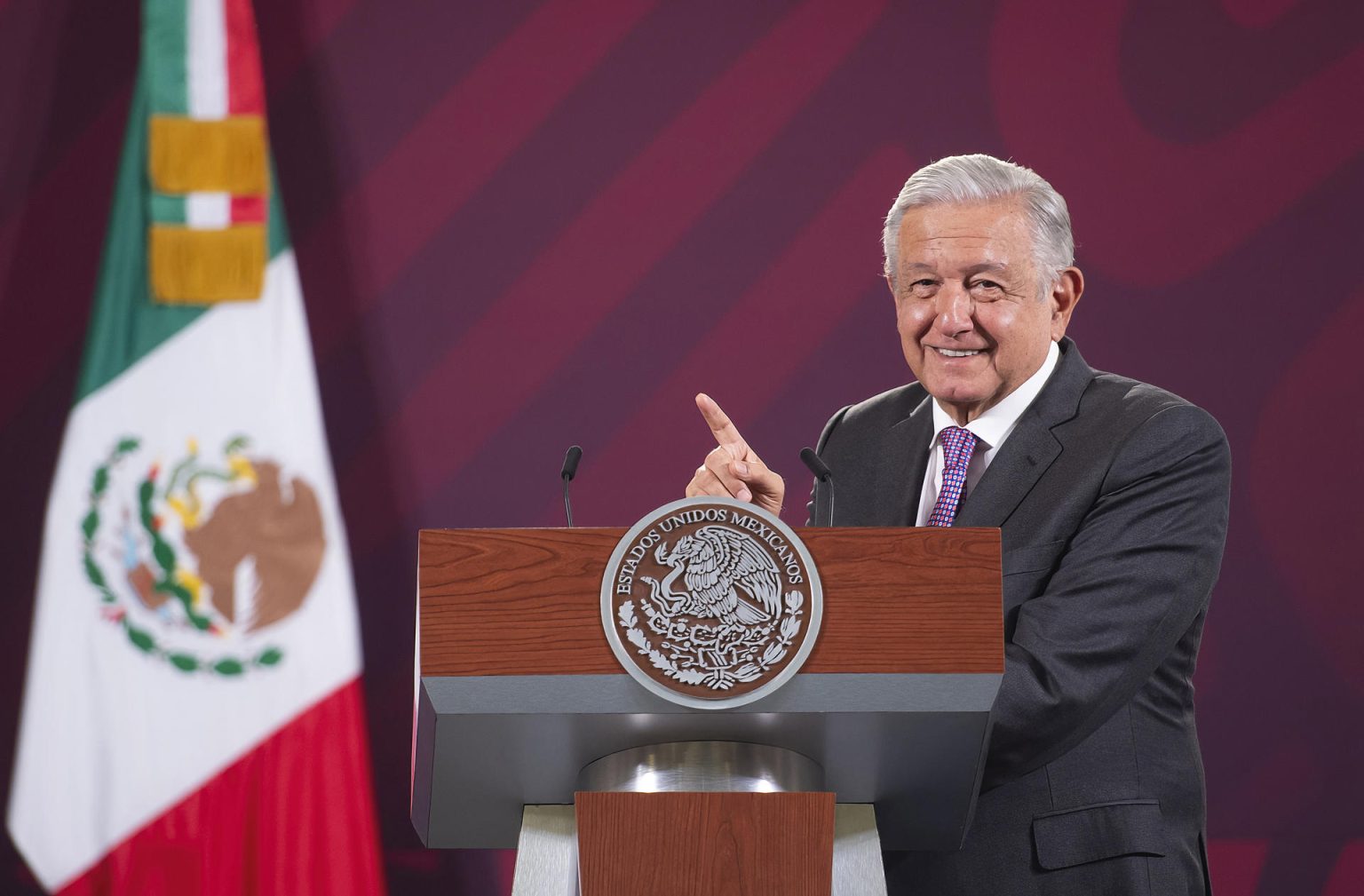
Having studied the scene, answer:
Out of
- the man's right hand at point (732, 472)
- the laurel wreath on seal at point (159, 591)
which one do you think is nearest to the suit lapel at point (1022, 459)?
the man's right hand at point (732, 472)

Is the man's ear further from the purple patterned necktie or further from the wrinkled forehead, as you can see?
the purple patterned necktie

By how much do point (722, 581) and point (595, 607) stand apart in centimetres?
10

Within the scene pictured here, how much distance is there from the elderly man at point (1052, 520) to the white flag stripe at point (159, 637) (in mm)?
1862

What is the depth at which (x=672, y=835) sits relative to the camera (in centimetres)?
114

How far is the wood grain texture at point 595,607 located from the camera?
1126 millimetres

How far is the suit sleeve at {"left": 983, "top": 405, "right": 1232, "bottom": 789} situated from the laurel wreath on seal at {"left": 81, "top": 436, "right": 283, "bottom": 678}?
2.34 meters

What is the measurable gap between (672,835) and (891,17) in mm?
2933

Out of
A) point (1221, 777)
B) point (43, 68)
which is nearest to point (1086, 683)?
point (1221, 777)

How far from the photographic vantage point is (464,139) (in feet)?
11.8

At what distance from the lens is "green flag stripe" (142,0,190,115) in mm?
3516

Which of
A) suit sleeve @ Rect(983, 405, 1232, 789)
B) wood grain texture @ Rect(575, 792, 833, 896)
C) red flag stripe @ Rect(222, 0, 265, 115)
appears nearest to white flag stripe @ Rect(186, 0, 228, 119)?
red flag stripe @ Rect(222, 0, 265, 115)

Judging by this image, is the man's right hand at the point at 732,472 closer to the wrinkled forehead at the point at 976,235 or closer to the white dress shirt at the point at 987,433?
the white dress shirt at the point at 987,433

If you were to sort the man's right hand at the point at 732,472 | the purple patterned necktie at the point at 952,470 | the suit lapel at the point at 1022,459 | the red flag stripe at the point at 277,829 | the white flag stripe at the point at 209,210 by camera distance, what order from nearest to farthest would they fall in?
the man's right hand at the point at 732,472 → the suit lapel at the point at 1022,459 → the purple patterned necktie at the point at 952,470 → the red flag stripe at the point at 277,829 → the white flag stripe at the point at 209,210

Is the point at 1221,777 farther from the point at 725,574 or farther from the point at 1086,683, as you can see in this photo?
the point at 725,574
